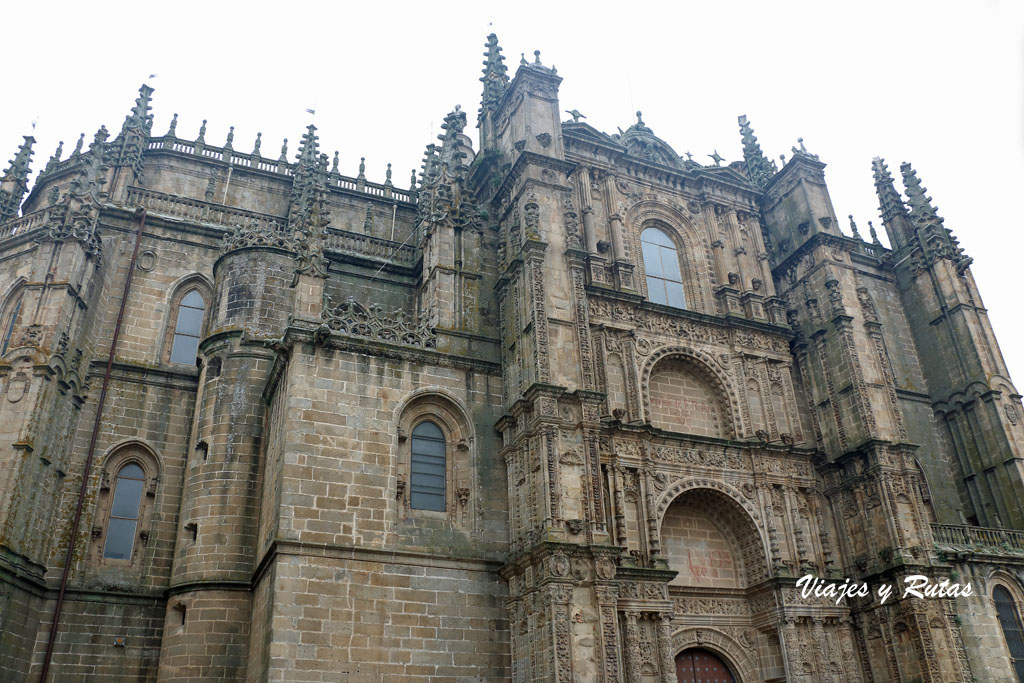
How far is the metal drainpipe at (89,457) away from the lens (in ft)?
59.9

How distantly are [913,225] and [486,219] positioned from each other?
53.3 ft

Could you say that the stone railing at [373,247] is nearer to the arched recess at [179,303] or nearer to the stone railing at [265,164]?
the arched recess at [179,303]

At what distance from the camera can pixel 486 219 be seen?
77.1 feet

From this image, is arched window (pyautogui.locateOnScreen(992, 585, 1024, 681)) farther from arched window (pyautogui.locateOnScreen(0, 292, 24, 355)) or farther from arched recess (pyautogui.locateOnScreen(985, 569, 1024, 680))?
arched window (pyautogui.locateOnScreen(0, 292, 24, 355))

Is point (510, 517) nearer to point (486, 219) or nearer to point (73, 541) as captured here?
point (486, 219)

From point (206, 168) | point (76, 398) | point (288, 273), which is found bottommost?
point (76, 398)

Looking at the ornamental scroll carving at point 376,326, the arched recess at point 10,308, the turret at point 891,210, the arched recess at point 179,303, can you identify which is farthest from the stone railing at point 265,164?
the turret at point 891,210

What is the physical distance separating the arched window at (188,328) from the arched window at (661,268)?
13.5 meters

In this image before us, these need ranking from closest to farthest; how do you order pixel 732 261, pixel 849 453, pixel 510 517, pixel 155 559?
1. pixel 510 517
2. pixel 155 559
3. pixel 849 453
4. pixel 732 261

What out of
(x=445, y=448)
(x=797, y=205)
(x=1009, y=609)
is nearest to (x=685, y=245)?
(x=797, y=205)

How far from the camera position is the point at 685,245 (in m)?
25.6

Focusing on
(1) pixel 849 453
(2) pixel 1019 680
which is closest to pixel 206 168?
(1) pixel 849 453

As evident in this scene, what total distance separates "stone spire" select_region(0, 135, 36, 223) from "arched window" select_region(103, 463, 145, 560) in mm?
10610

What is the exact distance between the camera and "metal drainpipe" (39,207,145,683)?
18266 mm
